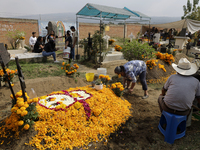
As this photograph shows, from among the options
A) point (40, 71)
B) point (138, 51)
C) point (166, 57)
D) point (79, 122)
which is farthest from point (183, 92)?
point (40, 71)

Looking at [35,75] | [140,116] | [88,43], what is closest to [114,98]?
[140,116]

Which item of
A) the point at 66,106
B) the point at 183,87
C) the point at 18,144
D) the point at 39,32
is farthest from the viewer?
the point at 39,32

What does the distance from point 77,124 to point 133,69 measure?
236cm

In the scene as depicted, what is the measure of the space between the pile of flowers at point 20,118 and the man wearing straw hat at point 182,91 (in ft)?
8.71

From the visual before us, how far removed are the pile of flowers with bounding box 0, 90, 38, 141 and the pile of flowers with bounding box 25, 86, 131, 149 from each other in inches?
7.2

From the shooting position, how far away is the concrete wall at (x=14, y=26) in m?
12.8

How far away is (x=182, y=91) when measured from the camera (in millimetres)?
2795

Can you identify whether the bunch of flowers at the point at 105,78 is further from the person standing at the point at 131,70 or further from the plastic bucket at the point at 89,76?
the plastic bucket at the point at 89,76

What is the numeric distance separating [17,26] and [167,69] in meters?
13.5

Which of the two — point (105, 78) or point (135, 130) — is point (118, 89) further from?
point (135, 130)

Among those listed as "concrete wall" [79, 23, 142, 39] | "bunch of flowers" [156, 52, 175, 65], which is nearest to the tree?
"concrete wall" [79, 23, 142, 39]

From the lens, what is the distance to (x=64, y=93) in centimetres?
377

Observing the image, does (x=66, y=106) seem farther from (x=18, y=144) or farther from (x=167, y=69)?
(x=167, y=69)

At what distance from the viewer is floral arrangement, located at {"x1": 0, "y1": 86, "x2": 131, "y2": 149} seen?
2658 millimetres
